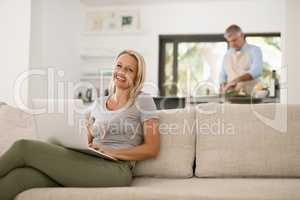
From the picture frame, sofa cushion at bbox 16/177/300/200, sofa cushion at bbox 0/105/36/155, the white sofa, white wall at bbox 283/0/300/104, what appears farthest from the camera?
the picture frame

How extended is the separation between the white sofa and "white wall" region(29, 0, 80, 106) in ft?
6.66

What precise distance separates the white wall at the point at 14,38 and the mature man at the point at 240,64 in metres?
2.18

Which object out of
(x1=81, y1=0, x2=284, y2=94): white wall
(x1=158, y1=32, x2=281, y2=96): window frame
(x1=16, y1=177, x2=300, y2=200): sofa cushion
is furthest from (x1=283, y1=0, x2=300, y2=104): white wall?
(x1=16, y1=177, x2=300, y2=200): sofa cushion

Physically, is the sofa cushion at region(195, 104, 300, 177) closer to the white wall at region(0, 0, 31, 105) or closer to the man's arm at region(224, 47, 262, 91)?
the man's arm at region(224, 47, 262, 91)

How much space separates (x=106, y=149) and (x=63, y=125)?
310mm

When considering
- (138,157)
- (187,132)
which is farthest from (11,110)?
(187,132)

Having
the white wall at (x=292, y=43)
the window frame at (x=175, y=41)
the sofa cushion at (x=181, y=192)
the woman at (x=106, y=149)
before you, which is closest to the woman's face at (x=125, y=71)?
the woman at (x=106, y=149)

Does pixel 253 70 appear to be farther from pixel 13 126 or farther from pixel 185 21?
pixel 13 126

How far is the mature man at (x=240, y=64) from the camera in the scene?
14.9ft

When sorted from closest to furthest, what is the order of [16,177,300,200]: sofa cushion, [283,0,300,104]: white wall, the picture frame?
1. [16,177,300,200]: sofa cushion
2. [283,0,300,104]: white wall
3. the picture frame

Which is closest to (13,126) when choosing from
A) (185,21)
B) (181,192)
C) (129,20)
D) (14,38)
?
(181,192)

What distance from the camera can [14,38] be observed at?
4.33 meters

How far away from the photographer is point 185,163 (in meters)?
2.38

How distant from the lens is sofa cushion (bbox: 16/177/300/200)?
6.10 feet
